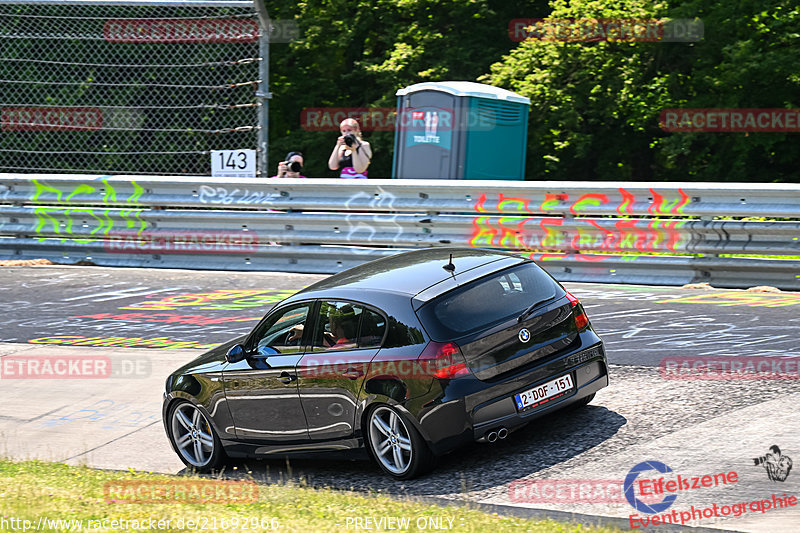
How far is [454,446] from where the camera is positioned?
6.68 metres

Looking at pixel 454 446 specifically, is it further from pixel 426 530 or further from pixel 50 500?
pixel 50 500

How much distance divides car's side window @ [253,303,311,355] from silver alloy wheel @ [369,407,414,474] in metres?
0.84

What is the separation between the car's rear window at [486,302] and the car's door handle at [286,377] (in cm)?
109

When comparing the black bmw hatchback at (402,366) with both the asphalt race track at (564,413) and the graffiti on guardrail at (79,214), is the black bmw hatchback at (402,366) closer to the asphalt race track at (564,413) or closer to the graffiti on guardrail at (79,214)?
the asphalt race track at (564,413)

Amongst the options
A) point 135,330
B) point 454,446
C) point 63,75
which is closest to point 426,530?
point 454,446

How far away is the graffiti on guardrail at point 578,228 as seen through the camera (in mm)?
11953

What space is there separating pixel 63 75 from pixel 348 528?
461 inches
